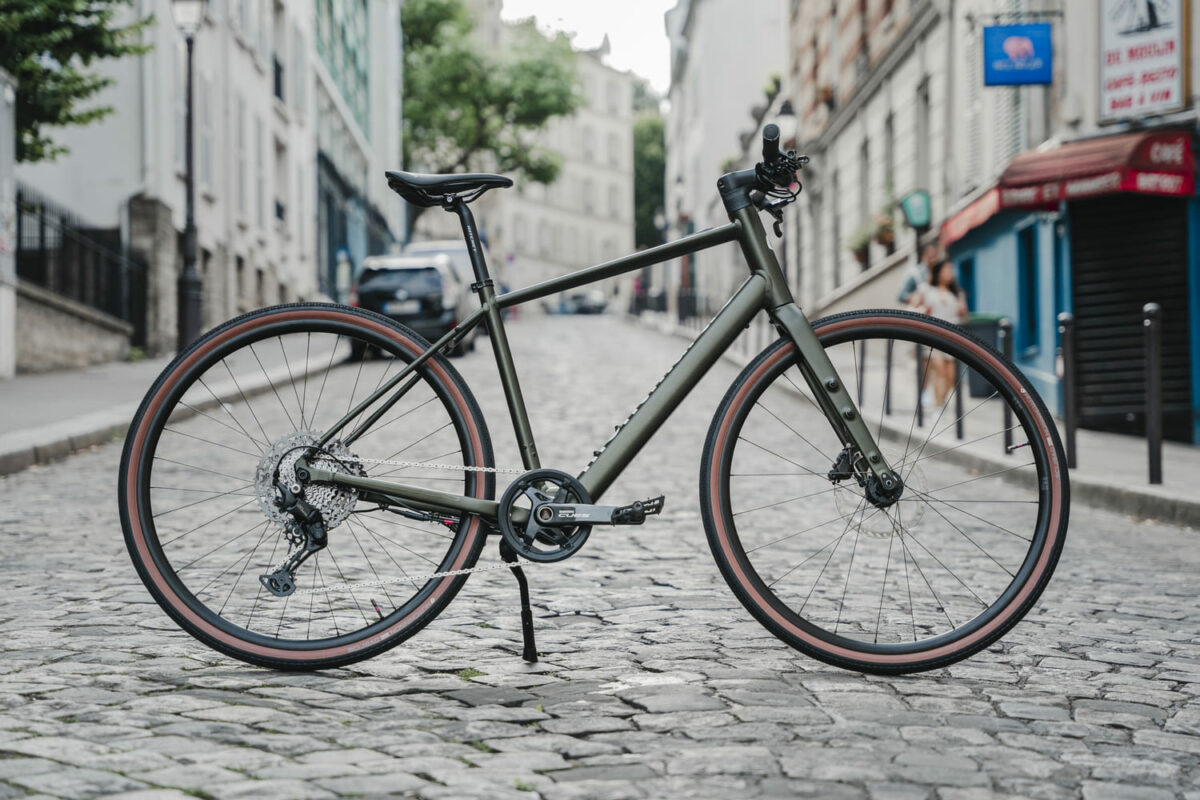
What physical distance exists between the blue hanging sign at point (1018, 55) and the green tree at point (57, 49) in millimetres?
8613

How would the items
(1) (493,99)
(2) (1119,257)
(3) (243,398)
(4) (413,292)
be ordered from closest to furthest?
(3) (243,398) → (2) (1119,257) → (4) (413,292) → (1) (493,99)

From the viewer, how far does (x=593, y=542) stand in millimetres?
6906

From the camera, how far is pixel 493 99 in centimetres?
5819

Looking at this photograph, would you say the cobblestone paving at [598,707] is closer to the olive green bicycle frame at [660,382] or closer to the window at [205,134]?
the olive green bicycle frame at [660,382]

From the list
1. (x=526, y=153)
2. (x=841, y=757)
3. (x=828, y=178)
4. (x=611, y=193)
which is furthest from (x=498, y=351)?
(x=611, y=193)

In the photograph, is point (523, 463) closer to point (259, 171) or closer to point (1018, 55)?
point (1018, 55)

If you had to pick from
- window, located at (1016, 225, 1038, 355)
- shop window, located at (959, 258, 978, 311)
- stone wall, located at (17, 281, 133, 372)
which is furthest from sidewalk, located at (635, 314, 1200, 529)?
stone wall, located at (17, 281, 133, 372)

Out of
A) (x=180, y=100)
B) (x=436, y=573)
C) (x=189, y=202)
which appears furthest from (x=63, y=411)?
(x=180, y=100)

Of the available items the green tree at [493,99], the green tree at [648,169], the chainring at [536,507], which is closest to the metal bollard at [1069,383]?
the chainring at [536,507]

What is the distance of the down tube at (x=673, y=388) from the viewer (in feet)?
13.0

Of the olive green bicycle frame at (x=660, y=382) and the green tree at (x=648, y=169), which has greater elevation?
the green tree at (x=648, y=169)

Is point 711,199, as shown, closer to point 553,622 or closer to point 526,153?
point 526,153

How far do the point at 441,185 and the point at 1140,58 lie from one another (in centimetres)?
1155

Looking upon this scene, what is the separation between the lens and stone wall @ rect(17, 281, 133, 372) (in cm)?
1688
